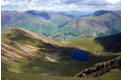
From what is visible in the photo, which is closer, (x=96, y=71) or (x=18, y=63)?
(x=96, y=71)

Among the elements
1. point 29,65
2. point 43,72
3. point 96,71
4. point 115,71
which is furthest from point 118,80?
point 29,65

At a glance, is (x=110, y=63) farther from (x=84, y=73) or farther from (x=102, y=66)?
(x=84, y=73)

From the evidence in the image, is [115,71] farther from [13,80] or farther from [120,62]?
[13,80]

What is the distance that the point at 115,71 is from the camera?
9725cm

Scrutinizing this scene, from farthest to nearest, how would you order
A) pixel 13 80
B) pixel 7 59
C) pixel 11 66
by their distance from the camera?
pixel 7 59 → pixel 11 66 → pixel 13 80

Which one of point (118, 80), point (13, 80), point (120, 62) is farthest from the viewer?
point (120, 62)

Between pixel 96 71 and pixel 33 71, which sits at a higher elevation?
pixel 96 71

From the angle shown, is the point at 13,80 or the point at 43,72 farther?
the point at 43,72

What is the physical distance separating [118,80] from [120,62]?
3626 cm

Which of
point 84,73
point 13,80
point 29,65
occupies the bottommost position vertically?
point 29,65

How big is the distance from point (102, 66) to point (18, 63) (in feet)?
317

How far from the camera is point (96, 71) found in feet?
373

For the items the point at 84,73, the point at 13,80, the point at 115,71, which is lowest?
the point at 84,73

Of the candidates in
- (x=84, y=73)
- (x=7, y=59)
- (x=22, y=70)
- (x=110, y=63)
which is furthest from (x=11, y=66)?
(x=110, y=63)
